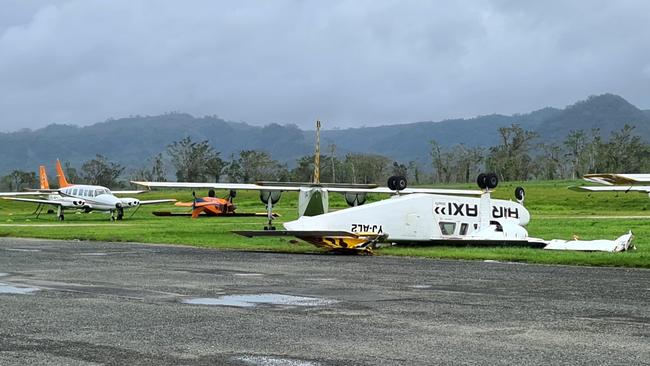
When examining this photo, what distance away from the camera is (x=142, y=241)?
33.4m

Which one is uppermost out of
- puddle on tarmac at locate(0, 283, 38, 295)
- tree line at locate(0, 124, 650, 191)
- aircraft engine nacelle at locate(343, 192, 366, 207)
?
tree line at locate(0, 124, 650, 191)

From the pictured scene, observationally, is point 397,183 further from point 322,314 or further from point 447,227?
point 322,314

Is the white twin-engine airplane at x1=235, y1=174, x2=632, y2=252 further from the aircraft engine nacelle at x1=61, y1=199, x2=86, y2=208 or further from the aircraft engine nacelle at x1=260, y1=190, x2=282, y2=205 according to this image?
the aircraft engine nacelle at x1=61, y1=199, x2=86, y2=208

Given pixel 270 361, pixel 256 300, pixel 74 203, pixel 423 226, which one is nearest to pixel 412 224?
pixel 423 226

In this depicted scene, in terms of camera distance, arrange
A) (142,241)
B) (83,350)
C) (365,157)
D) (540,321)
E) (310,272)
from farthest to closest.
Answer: (365,157) < (142,241) < (310,272) < (540,321) < (83,350)

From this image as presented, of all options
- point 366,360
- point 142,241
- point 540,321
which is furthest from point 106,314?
point 142,241

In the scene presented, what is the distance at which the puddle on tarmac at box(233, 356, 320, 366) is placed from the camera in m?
8.70

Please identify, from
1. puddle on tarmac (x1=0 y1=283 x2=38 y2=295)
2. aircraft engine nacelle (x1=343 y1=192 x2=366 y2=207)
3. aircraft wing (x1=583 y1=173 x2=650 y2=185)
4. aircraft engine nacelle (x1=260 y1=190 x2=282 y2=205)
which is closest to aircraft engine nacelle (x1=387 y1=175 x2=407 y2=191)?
aircraft engine nacelle (x1=343 y1=192 x2=366 y2=207)

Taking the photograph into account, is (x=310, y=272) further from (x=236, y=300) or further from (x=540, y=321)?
(x=540, y=321)

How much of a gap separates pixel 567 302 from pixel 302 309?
4.10 metres

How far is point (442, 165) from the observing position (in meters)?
165

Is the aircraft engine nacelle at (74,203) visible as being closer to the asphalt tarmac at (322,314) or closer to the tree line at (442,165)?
the asphalt tarmac at (322,314)

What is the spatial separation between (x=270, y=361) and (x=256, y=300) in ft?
17.3

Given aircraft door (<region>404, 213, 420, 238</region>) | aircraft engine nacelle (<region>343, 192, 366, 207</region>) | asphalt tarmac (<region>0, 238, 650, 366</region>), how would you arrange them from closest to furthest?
asphalt tarmac (<region>0, 238, 650, 366</region>) → aircraft door (<region>404, 213, 420, 238</region>) → aircraft engine nacelle (<region>343, 192, 366, 207</region>)
